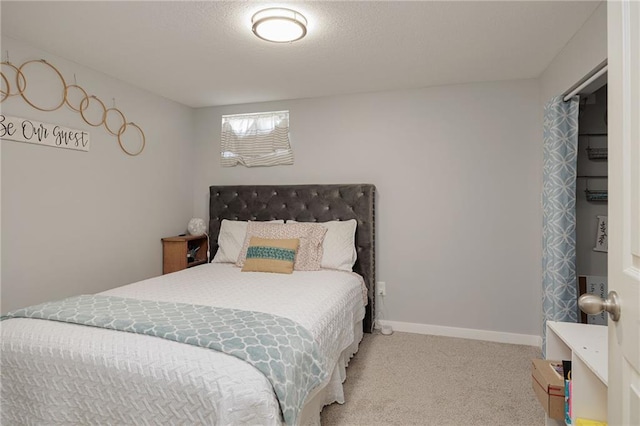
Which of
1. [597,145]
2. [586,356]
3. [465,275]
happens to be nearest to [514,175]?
[597,145]

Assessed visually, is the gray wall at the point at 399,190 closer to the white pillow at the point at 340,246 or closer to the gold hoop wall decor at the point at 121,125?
the gold hoop wall decor at the point at 121,125

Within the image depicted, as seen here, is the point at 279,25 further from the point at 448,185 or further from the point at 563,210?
the point at 563,210

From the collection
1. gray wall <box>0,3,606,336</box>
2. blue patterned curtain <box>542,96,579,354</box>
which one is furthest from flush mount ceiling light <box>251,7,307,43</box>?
blue patterned curtain <box>542,96,579,354</box>

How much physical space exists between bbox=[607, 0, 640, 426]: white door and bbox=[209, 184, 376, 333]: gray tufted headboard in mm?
2496

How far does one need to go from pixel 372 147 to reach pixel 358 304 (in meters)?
1.54

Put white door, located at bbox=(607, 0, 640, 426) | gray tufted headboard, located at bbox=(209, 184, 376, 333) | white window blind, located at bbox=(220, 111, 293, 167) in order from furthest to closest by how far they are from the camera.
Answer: white window blind, located at bbox=(220, 111, 293, 167) < gray tufted headboard, located at bbox=(209, 184, 376, 333) < white door, located at bbox=(607, 0, 640, 426)

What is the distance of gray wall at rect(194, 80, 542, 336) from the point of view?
3131 millimetres

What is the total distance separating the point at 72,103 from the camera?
2779mm

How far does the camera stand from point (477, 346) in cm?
306

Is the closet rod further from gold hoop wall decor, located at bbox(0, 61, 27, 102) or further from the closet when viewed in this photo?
gold hoop wall decor, located at bbox(0, 61, 27, 102)

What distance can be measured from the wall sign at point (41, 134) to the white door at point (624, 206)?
10.3ft

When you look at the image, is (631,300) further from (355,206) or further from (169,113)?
(169,113)

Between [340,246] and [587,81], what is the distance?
2104mm

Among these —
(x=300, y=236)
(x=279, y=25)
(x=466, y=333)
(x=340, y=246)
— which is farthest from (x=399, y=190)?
(x=279, y=25)
